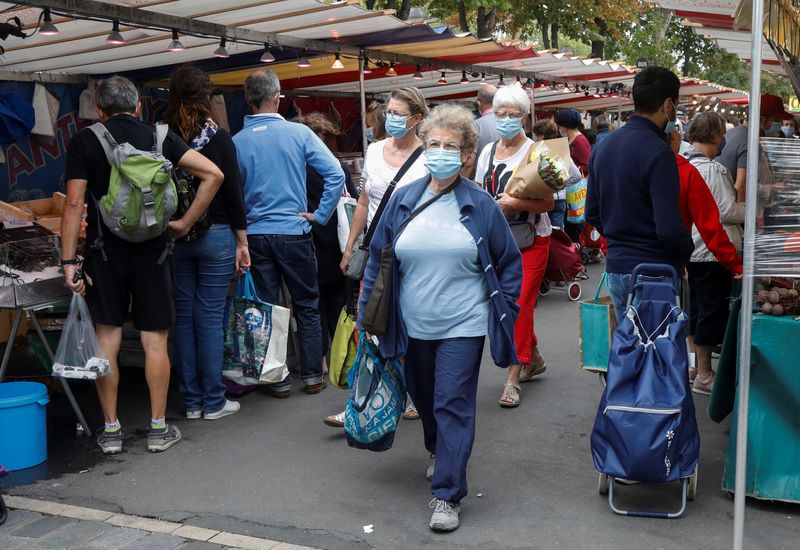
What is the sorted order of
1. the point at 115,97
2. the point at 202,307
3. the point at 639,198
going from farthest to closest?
1. the point at 202,307
2. the point at 115,97
3. the point at 639,198

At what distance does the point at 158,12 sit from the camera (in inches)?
259

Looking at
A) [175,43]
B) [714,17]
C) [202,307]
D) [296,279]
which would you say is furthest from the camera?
[175,43]

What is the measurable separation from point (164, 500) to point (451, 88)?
11230 mm

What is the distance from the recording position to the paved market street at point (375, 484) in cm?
400

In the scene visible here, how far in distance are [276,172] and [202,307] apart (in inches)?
38.7

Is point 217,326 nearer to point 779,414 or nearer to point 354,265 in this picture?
point 354,265

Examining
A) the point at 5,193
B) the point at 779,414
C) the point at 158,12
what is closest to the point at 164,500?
the point at 779,414

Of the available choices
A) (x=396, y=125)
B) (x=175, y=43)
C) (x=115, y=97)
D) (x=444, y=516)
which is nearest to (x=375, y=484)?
(x=444, y=516)

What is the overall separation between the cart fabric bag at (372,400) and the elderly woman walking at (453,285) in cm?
30

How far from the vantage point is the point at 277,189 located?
19.4 ft

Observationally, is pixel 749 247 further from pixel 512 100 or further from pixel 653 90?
pixel 512 100

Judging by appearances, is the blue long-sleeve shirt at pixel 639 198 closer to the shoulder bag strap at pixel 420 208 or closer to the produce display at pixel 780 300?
the produce display at pixel 780 300

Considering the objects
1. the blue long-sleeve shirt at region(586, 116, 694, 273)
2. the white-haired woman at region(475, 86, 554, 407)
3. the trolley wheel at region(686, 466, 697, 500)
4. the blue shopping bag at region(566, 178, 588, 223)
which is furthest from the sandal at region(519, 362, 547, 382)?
the blue shopping bag at region(566, 178, 588, 223)

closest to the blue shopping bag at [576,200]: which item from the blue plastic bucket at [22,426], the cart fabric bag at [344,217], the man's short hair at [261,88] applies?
the cart fabric bag at [344,217]
